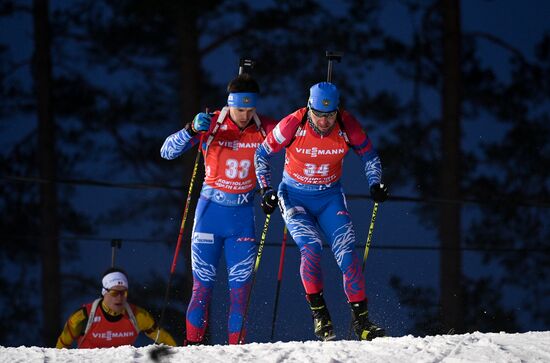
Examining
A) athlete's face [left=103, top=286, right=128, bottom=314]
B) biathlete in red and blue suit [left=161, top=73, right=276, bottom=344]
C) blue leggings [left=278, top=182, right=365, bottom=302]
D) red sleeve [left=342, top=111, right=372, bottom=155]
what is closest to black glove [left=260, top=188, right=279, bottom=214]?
blue leggings [left=278, top=182, right=365, bottom=302]

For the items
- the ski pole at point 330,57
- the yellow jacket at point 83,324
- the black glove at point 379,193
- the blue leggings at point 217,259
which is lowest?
the yellow jacket at point 83,324

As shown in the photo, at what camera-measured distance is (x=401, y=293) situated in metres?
16.1

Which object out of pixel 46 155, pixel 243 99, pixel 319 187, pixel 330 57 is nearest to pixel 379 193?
pixel 319 187

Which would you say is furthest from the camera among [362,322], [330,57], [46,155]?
[46,155]

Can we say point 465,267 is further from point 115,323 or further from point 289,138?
point 289,138

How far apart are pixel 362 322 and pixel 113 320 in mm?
2660

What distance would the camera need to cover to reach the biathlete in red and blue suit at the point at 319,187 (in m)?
6.20

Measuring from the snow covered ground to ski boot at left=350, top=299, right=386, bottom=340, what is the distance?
461 millimetres

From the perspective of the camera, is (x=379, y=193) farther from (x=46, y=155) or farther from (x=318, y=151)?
(x=46, y=155)

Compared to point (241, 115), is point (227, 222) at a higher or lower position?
lower

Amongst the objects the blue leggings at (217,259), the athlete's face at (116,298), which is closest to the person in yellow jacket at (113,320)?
the athlete's face at (116,298)

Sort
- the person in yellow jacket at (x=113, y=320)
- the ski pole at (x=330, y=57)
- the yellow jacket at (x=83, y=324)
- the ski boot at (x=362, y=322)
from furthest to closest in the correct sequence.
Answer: the person in yellow jacket at (x=113, y=320)
the yellow jacket at (x=83, y=324)
the ski pole at (x=330, y=57)
the ski boot at (x=362, y=322)

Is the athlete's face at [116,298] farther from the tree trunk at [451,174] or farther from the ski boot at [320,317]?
the tree trunk at [451,174]

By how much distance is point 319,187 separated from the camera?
254 inches
